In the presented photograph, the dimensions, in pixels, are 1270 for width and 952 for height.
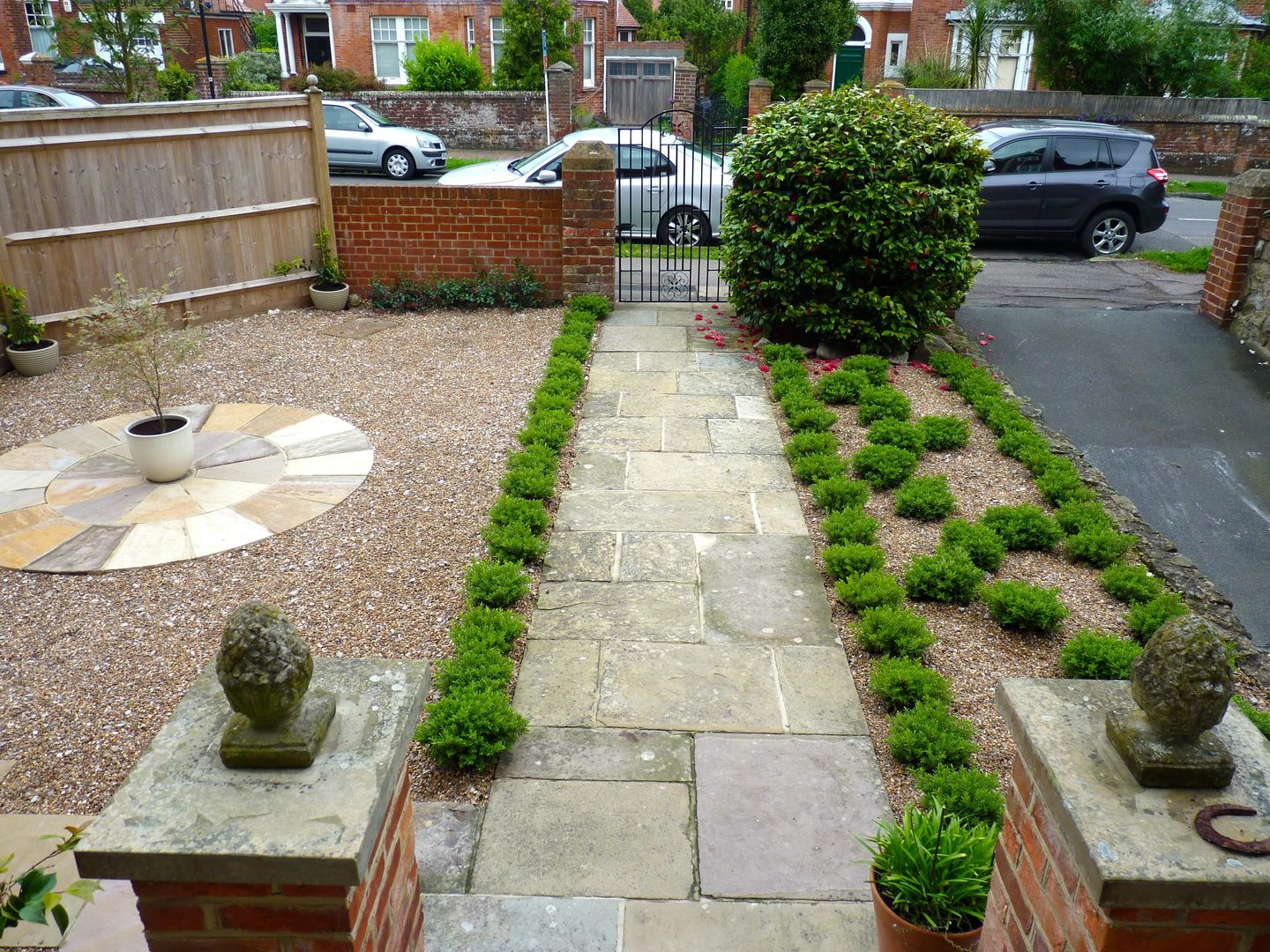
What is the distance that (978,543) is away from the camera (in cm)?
536

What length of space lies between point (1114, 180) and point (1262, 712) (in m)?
11.1

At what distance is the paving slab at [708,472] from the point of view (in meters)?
6.34

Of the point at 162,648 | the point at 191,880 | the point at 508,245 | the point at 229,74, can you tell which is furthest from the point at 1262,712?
the point at 229,74

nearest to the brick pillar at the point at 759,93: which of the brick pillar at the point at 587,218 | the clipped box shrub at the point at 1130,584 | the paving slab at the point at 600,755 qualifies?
the brick pillar at the point at 587,218

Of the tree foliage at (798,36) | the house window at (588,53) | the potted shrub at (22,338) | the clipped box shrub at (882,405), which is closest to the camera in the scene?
the clipped box shrub at (882,405)

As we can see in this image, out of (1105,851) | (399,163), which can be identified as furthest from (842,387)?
(399,163)

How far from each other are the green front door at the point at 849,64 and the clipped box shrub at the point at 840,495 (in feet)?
90.4

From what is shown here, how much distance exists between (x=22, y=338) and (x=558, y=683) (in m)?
6.23

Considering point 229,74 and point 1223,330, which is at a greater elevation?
point 229,74

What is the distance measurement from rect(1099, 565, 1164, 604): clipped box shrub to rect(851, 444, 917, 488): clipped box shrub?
1.45 meters

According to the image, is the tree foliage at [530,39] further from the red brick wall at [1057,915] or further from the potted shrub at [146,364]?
the red brick wall at [1057,915]

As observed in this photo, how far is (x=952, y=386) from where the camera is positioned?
812cm

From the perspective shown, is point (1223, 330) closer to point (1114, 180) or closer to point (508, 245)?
point (1114, 180)

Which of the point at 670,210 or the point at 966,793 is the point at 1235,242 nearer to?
the point at 670,210
